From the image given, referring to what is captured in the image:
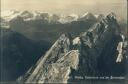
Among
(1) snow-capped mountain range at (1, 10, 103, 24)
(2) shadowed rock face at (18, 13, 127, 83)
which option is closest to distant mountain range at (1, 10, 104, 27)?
(1) snow-capped mountain range at (1, 10, 103, 24)

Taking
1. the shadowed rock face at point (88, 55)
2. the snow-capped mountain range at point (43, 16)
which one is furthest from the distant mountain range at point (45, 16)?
the shadowed rock face at point (88, 55)

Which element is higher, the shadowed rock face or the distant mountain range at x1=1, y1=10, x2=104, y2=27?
the distant mountain range at x1=1, y1=10, x2=104, y2=27

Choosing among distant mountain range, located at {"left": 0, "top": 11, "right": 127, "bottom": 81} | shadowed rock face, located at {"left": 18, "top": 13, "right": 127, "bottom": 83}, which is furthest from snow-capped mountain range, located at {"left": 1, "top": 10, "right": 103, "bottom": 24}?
shadowed rock face, located at {"left": 18, "top": 13, "right": 127, "bottom": 83}

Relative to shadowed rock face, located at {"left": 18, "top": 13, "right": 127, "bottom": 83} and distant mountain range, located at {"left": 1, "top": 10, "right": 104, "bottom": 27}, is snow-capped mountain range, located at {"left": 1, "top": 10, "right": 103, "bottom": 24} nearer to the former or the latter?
distant mountain range, located at {"left": 1, "top": 10, "right": 104, "bottom": 27}

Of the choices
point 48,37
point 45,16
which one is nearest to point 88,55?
point 48,37

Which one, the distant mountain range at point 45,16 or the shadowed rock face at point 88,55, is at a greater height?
the distant mountain range at point 45,16

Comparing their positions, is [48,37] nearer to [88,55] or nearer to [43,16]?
[43,16]

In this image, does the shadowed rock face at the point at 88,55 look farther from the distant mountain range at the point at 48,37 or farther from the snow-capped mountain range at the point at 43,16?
the snow-capped mountain range at the point at 43,16

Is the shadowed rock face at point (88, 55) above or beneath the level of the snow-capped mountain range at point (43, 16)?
beneath

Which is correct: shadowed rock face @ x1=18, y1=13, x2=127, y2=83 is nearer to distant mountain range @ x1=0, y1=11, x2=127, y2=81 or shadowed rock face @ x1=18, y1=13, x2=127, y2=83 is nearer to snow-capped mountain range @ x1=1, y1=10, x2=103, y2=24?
distant mountain range @ x1=0, y1=11, x2=127, y2=81
